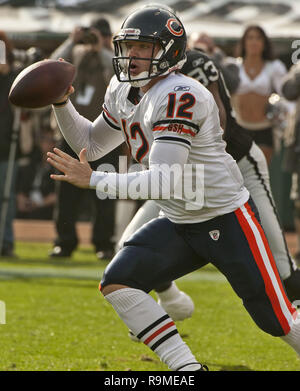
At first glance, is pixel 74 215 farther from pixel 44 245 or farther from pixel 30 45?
pixel 30 45

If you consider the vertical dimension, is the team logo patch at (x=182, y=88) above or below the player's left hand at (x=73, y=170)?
above

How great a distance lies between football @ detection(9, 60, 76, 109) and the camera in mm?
3631

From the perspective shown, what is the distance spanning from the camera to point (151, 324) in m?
3.53

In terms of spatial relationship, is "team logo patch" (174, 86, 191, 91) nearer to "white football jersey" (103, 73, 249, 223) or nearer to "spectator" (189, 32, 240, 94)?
"white football jersey" (103, 73, 249, 223)

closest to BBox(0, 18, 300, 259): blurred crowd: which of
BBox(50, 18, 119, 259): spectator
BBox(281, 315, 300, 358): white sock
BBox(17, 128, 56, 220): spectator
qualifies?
BBox(50, 18, 119, 259): spectator

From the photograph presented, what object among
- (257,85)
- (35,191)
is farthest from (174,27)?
(35,191)

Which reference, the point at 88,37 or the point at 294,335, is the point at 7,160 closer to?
the point at 88,37

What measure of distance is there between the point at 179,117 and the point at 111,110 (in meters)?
0.54

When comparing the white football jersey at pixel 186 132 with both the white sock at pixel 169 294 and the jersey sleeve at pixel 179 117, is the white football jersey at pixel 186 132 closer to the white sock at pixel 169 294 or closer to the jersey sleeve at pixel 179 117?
the jersey sleeve at pixel 179 117

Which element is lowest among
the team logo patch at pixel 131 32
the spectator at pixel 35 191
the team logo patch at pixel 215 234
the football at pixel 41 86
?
the spectator at pixel 35 191

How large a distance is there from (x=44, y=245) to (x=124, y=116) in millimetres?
5570

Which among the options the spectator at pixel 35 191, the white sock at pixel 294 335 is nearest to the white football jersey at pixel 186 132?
the white sock at pixel 294 335

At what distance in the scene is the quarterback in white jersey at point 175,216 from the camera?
3492mm

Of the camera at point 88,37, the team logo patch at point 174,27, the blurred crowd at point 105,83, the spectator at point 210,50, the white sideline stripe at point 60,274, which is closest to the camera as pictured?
the team logo patch at point 174,27
